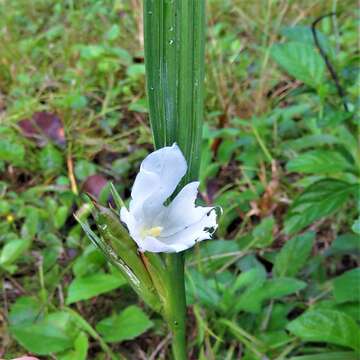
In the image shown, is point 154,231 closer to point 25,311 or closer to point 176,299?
point 176,299

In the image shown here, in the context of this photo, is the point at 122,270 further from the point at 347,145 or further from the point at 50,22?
the point at 50,22

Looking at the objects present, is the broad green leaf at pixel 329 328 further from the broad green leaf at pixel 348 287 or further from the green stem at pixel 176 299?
the green stem at pixel 176 299

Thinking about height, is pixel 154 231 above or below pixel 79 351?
above

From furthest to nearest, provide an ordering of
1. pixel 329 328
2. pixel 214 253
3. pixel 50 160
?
pixel 50 160, pixel 214 253, pixel 329 328

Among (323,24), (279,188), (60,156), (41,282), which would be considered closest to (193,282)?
(41,282)

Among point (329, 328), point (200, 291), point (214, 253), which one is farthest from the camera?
point (214, 253)

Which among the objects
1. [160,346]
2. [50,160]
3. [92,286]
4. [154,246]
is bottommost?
[160,346]

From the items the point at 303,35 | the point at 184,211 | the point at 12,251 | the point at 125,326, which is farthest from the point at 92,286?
the point at 303,35

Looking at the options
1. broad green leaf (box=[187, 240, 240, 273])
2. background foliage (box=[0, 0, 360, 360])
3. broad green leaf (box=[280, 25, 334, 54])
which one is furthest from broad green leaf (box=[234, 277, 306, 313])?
broad green leaf (box=[280, 25, 334, 54])
